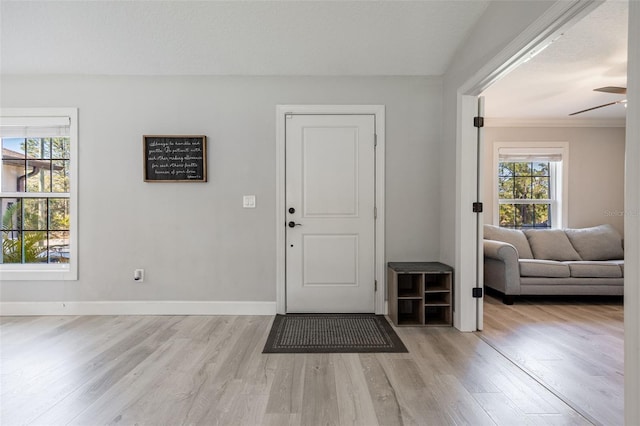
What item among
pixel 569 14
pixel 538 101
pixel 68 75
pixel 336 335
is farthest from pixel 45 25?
pixel 538 101

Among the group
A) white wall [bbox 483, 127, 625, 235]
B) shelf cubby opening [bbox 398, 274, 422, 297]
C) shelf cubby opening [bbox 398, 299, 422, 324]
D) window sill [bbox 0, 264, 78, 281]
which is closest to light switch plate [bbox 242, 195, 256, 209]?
shelf cubby opening [bbox 398, 274, 422, 297]

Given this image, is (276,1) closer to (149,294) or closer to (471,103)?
(471,103)

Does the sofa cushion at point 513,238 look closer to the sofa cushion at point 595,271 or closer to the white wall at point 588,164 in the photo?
the sofa cushion at point 595,271

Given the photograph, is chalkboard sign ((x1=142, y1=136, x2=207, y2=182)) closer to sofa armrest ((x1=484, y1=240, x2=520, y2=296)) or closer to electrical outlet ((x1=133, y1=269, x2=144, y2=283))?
electrical outlet ((x1=133, y1=269, x2=144, y2=283))

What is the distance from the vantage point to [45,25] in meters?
2.76

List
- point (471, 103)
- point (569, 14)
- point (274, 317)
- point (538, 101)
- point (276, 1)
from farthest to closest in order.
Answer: point (538, 101) < point (274, 317) < point (471, 103) < point (276, 1) < point (569, 14)

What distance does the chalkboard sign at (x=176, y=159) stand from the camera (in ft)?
11.1

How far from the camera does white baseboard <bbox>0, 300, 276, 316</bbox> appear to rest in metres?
3.41

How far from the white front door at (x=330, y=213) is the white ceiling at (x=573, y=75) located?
1677 millimetres

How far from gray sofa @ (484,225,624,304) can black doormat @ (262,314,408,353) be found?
1.66 metres

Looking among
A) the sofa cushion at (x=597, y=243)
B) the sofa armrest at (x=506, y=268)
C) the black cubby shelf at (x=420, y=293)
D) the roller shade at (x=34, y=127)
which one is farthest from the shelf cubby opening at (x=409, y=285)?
the roller shade at (x=34, y=127)

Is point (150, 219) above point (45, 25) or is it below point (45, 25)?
below

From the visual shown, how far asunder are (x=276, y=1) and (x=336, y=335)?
2626 mm

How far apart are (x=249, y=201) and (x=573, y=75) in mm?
3491
